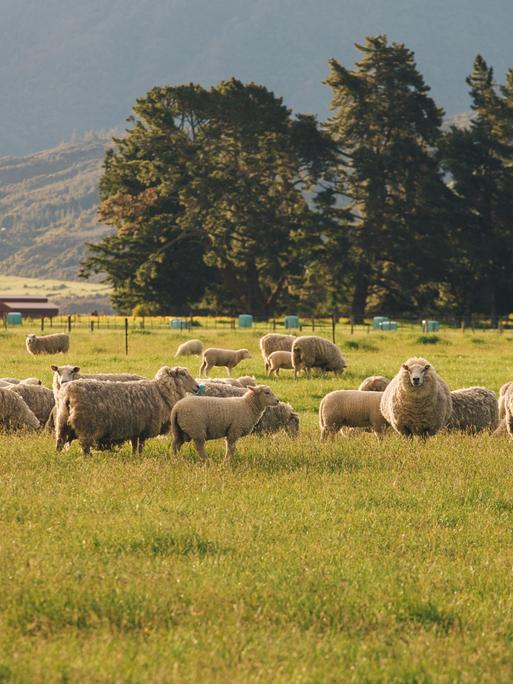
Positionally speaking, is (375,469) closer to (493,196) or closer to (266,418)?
(266,418)

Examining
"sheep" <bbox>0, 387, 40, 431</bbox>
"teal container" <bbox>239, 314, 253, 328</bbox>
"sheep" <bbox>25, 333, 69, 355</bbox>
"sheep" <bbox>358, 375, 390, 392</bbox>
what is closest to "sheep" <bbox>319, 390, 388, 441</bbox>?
"sheep" <bbox>358, 375, 390, 392</bbox>

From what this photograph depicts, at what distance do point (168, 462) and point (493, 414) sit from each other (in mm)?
7543

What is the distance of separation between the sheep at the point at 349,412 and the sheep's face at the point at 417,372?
1252mm

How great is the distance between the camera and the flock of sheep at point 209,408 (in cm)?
1465

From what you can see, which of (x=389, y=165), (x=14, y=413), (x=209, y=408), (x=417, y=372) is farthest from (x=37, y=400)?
(x=389, y=165)

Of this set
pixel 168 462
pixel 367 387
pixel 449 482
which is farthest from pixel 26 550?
pixel 367 387

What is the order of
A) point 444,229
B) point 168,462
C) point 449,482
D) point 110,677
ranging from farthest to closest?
point 444,229 → point 168,462 → point 449,482 → point 110,677

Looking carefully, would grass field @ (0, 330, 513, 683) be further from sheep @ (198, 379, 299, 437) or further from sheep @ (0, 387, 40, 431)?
sheep @ (198, 379, 299, 437)

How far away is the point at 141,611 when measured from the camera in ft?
26.7

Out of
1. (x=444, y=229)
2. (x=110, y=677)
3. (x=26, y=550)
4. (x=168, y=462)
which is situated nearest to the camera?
(x=110, y=677)

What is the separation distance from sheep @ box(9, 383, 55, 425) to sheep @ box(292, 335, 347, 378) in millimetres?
13686

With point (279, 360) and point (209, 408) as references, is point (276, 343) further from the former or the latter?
point (209, 408)

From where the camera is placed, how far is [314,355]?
106 ft

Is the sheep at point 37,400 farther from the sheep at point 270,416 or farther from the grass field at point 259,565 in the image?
the grass field at point 259,565
